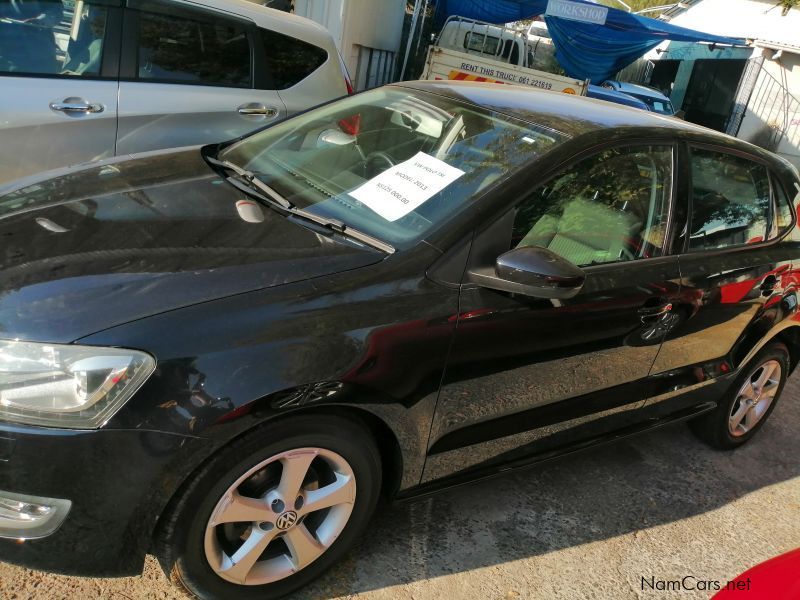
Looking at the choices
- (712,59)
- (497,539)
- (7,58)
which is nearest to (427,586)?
(497,539)

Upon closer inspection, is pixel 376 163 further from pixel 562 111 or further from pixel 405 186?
pixel 562 111

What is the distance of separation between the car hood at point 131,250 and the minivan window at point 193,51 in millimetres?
1629

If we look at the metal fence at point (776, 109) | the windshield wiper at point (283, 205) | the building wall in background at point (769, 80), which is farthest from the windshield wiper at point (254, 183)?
the metal fence at point (776, 109)

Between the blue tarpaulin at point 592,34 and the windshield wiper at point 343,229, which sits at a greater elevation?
the blue tarpaulin at point 592,34

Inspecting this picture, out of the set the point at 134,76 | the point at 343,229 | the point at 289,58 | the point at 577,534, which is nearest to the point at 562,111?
the point at 343,229

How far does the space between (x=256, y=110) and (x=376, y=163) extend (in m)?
1.93

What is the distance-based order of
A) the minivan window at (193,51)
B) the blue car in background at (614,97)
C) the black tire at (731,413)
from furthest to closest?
1. the blue car in background at (614,97)
2. the minivan window at (193,51)
3. the black tire at (731,413)

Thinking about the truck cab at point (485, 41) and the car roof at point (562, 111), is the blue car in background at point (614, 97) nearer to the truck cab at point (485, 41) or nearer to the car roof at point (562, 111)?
the truck cab at point (485, 41)

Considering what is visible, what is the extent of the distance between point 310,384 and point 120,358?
19.7 inches

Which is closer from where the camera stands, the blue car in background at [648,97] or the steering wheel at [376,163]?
the steering wheel at [376,163]

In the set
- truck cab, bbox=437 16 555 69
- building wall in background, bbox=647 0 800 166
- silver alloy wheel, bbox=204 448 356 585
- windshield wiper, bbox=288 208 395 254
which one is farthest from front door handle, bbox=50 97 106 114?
building wall in background, bbox=647 0 800 166

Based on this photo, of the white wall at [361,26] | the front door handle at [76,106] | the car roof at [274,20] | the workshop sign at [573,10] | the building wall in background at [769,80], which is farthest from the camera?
the building wall in background at [769,80]

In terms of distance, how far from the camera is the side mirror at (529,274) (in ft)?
7.43

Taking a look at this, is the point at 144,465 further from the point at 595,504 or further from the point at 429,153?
the point at 595,504
